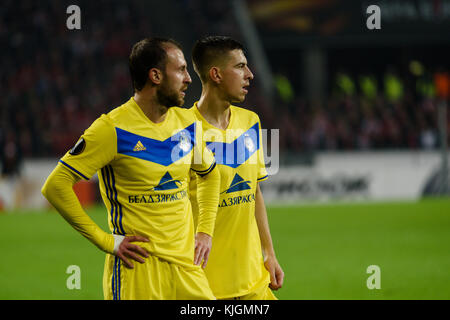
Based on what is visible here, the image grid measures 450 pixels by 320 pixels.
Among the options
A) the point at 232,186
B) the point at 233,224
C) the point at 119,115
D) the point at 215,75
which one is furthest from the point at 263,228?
the point at 119,115

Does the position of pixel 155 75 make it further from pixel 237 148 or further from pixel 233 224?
pixel 233 224

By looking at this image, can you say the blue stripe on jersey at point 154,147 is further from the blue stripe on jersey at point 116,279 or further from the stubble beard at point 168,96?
the blue stripe on jersey at point 116,279

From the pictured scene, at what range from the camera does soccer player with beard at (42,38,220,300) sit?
11.0 ft

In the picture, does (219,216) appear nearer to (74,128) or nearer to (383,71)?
(74,128)

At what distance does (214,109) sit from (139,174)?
3.61 feet

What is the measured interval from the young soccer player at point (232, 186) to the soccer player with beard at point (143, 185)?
68 centimetres

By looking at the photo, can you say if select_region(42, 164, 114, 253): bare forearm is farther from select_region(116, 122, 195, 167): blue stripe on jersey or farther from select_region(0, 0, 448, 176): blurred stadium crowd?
select_region(0, 0, 448, 176): blurred stadium crowd

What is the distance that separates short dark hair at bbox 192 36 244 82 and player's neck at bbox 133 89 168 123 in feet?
2.89

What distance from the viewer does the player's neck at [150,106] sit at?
3.53 meters

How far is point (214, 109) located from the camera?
4.39 metres

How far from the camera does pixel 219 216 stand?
4273mm

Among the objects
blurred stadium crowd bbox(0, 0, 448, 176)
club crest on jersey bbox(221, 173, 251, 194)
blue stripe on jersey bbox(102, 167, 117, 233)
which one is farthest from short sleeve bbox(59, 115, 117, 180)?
A: blurred stadium crowd bbox(0, 0, 448, 176)

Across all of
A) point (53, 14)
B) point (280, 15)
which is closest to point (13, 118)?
point (53, 14)

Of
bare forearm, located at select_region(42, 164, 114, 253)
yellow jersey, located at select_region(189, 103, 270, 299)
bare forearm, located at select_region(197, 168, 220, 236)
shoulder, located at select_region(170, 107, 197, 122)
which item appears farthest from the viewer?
yellow jersey, located at select_region(189, 103, 270, 299)
